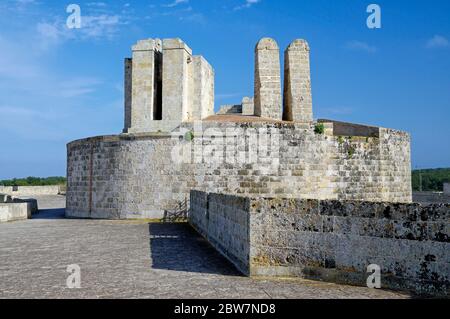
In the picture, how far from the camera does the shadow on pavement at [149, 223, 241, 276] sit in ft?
20.1

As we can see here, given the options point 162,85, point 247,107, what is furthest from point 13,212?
point 247,107

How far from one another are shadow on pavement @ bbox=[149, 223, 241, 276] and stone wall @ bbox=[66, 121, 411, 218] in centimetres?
337

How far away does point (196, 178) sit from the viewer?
1365cm

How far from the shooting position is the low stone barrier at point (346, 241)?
4516 mm

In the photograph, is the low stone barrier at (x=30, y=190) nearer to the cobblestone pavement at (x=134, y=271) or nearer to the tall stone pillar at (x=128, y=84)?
the tall stone pillar at (x=128, y=84)

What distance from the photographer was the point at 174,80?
16.5 m

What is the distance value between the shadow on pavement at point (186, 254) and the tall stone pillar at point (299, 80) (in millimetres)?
8326

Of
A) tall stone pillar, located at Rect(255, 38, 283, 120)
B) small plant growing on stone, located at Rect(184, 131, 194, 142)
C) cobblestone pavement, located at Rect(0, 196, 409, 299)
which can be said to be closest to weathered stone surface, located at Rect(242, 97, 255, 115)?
tall stone pillar, located at Rect(255, 38, 283, 120)

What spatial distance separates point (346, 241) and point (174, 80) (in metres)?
12.6

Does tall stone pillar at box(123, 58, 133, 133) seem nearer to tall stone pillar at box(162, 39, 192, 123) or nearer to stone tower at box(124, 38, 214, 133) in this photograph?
stone tower at box(124, 38, 214, 133)

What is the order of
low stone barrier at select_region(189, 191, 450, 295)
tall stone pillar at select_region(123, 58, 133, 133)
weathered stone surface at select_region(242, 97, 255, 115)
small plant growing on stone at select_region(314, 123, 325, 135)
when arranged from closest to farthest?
low stone barrier at select_region(189, 191, 450, 295), small plant growing on stone at select_region(314, 123, 325, 135), tall stone pillar at select_region(123, 58, 133, 133), weathered stone surface at select_region(242, 97, 255, 115)

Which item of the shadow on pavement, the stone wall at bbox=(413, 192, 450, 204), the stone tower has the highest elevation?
the stone tower
